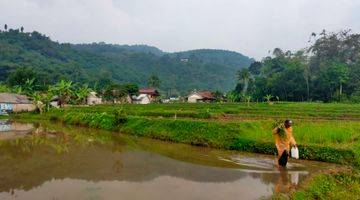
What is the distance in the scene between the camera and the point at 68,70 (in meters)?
119

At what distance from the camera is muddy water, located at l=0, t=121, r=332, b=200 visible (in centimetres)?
1165

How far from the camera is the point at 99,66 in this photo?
485 ft

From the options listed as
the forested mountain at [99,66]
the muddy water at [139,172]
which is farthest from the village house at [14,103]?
the forested mountain at [99,66]

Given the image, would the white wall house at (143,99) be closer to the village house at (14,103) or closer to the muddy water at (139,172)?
the village house at (14,103)

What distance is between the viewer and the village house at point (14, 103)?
50.2m

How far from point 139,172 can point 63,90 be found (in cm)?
4449

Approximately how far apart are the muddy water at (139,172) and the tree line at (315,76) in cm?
4621

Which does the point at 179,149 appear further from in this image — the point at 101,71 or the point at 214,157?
the point at 101,71

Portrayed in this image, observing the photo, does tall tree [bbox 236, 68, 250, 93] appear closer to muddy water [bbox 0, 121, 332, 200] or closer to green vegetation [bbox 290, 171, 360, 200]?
muddy water [bbox 0, 121, 332, 200]

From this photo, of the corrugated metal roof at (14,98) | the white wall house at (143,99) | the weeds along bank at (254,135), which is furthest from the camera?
the white wall house at (143,99)

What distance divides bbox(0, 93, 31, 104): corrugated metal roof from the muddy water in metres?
31.0

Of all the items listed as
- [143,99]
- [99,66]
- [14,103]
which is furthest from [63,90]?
[99,66]

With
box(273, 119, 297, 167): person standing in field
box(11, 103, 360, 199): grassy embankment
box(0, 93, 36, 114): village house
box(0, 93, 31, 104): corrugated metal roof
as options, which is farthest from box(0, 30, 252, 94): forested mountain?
box(273, 119, 297, 167): person standing in field

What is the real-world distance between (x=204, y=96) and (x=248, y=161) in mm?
65222
